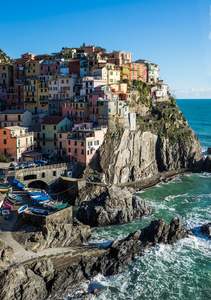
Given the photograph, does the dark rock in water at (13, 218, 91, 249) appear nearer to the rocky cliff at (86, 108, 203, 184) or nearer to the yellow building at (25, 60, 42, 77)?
the rocky cliff at (86, 108, 203, 184)

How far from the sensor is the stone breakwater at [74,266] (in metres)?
29.9

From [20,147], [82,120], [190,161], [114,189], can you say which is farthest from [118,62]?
[114,189]

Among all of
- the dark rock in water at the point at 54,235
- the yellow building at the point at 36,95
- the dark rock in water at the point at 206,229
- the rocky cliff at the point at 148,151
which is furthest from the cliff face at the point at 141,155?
the yellow building at the point at 36,95

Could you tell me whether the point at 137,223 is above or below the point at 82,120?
below

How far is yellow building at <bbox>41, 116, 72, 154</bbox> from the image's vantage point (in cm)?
6794

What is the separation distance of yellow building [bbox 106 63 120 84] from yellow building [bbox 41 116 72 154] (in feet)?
64.8

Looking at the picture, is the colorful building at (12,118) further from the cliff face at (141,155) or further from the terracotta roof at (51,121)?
the cliff face at (141,155)

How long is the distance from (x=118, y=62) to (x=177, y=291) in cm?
7183

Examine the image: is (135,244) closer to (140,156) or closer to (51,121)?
(140,156)

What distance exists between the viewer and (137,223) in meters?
48.1

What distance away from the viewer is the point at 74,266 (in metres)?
34.7

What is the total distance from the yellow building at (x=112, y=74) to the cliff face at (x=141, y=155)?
58.9 ft

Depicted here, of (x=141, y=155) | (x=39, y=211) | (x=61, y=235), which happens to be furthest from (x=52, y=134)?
(x=61, y=235)

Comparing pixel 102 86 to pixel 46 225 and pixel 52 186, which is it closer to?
pixel 52 186
